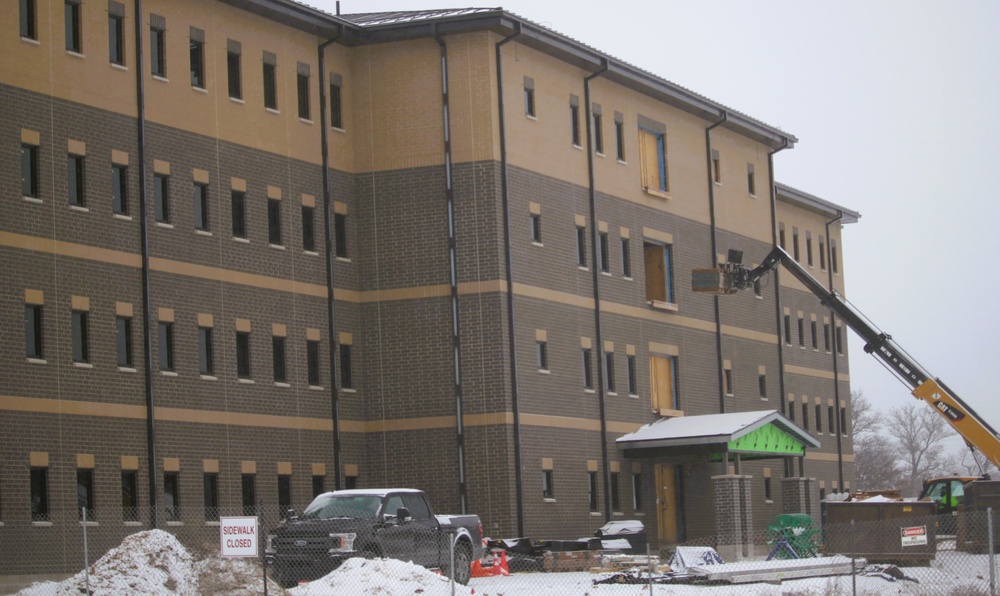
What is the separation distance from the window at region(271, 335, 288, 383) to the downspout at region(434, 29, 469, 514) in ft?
15.6

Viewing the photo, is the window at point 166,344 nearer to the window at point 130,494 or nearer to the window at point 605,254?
the window at point 130,494

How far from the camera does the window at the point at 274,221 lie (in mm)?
43719

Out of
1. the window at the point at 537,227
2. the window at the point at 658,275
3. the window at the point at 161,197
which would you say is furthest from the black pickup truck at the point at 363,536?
the window at the point at 658,275

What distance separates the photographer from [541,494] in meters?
45.6

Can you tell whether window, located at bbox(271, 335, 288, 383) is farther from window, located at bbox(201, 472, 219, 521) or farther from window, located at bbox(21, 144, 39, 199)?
window, located at bbox(21, 144, 39, 199)

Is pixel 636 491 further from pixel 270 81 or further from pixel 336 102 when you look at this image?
pixel 270 81

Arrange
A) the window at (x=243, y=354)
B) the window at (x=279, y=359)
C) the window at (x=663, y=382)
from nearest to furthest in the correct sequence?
the window at (x=243, y=354) < the window at (x=279, y=359) < the window at (x=663, y=382)

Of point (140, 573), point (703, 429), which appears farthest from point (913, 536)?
point (703, 429)

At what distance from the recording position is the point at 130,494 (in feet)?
126

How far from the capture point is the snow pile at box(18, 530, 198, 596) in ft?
89.5

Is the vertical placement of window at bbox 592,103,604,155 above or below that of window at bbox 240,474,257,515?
above

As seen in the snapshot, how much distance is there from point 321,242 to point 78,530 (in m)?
11.8

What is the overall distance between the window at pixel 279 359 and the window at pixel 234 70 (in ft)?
21.2

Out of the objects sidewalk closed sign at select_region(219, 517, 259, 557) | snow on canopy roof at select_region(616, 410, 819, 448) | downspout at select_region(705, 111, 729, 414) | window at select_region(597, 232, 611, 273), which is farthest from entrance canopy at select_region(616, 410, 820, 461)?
sidewalk closed sign at select_region(219, 517, 259, 557)
